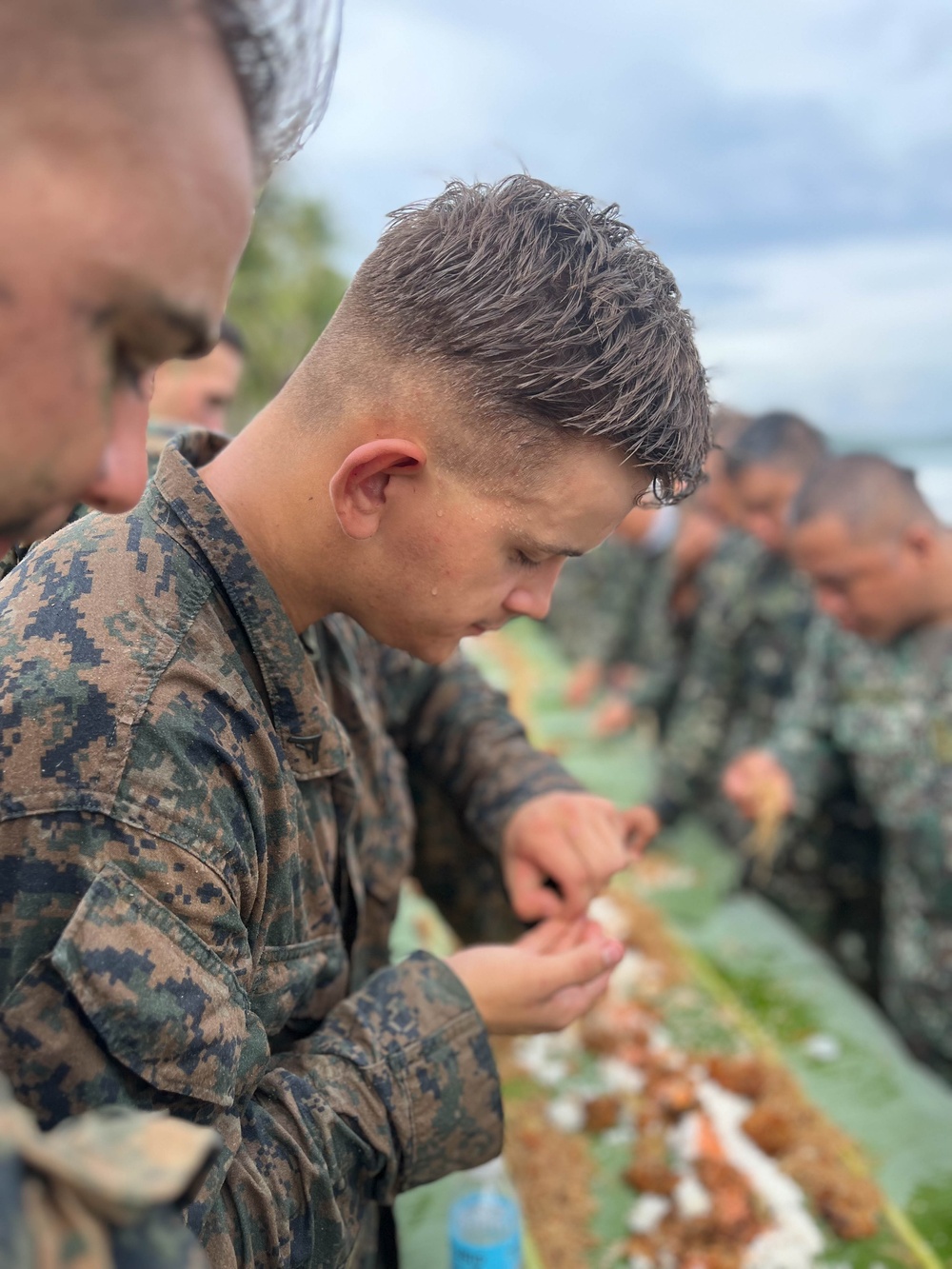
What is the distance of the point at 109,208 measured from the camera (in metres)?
0.89

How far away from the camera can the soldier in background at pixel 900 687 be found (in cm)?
363

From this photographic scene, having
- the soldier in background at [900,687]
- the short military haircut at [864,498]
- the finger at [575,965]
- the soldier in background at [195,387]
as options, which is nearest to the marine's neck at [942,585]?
the soldier in background at [900,687]

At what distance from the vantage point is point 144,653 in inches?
51.1

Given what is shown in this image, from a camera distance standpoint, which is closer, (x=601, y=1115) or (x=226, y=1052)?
(x=226, y=1052)

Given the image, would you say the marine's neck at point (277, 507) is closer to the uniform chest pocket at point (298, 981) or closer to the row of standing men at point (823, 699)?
the uniform chest pocket at point (298, 981)

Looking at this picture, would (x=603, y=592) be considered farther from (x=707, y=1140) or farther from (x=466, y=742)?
(x=466, y=742)

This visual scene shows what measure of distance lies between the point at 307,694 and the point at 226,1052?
558 millimetres

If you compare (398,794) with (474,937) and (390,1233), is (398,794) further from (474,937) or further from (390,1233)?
(390,1233)

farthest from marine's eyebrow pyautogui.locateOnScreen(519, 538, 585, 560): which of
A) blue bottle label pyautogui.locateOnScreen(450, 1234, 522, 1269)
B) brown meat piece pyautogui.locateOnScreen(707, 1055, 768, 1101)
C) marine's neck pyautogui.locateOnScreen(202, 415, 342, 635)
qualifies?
brown meat piece pyautogui.locateOnScreen(707, 1055, 768, 1101)

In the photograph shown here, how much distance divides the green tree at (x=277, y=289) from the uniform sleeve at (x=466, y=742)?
12421 millimetres

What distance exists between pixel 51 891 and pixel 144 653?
319mm

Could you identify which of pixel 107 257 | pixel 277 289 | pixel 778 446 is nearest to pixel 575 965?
pixel 107 257

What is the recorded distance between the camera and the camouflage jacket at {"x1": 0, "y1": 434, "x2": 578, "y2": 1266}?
1151mm

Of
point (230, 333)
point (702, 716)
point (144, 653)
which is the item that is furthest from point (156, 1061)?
point (702, 716)
